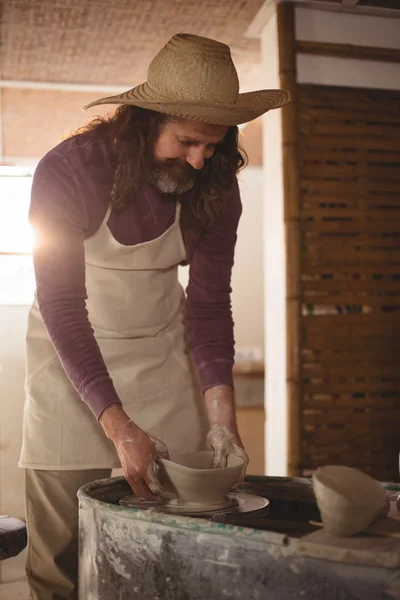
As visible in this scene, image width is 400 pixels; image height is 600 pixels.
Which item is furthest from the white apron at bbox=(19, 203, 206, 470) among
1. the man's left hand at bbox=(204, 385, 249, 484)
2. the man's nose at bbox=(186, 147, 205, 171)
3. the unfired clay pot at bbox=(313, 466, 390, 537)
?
the unfired clay pot at bbox=(313, 466, 390, 537)

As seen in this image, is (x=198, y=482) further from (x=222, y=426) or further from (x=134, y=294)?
(x=134, y=294)

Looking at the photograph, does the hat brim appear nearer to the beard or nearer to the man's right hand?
the beard

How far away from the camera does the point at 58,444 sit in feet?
6.03

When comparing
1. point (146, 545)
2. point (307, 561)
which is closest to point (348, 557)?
point (307, 561)

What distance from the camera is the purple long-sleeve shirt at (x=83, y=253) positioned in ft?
5.41

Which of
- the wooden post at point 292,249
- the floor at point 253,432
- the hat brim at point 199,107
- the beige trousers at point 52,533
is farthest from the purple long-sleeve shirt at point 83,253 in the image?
the floor at point 253,432

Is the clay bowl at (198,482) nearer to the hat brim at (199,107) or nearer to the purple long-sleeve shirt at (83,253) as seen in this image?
the purple long-sleeve shirt at (83,253)

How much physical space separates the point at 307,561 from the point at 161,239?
104 cm

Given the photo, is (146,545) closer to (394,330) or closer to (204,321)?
(204,321)

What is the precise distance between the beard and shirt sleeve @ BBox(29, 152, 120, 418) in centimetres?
21

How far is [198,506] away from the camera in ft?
5.04

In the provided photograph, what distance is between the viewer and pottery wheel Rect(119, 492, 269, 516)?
1.51 metres

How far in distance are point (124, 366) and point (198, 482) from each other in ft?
1.66

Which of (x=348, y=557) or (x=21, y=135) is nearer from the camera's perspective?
(x=348, y=557)
